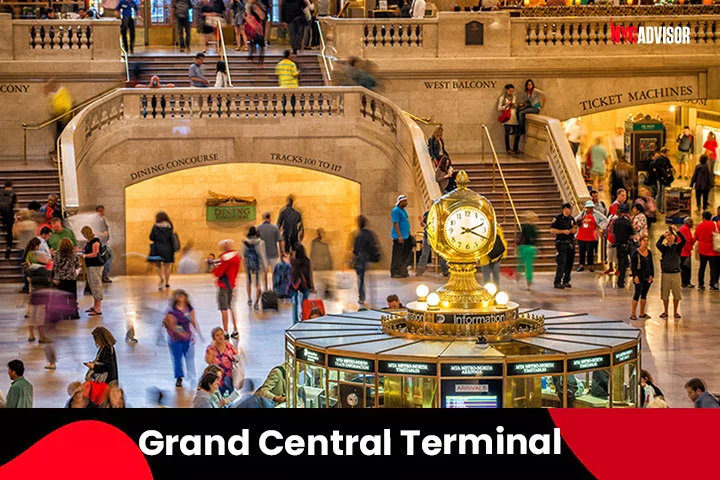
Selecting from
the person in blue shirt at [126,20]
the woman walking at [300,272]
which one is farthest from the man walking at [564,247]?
the person in blue shirt at [126,20]

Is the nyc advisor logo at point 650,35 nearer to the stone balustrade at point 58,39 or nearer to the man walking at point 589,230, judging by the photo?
the man walking at point 589,230

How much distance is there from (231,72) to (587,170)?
8447mm

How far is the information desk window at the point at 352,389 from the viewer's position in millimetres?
10156

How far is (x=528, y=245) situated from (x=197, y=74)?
9.53 meters

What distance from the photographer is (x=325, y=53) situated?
32.5m

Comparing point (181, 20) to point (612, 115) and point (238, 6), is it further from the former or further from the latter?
point (612, 115)

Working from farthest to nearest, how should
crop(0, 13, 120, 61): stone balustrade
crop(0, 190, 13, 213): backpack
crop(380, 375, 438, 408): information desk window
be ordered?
1. crop(0, 13, 120, 61): stone balustrade
2. crop(0, 190, 13, 213): backpack
3. crop(380, 375, 438, 408): information desk window

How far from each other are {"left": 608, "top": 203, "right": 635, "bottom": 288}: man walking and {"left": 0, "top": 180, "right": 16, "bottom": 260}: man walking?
965 centimetres

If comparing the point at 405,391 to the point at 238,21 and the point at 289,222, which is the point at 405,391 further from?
the point at 238,21

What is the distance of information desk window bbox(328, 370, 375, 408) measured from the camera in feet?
33.3

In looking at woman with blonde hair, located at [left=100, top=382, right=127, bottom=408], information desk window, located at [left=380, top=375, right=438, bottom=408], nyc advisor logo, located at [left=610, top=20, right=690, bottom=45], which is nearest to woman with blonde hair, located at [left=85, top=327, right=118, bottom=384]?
woman with blonde hair, located at [left=100, top=382, right=127, bottom=408]

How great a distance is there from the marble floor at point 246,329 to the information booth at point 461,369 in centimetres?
500

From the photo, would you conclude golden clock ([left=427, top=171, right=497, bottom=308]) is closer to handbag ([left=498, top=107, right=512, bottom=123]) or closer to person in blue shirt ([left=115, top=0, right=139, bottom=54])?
handbag ([left=498, top=107, right=512, bottom=123])

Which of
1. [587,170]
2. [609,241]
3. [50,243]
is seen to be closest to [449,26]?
[587,170]
